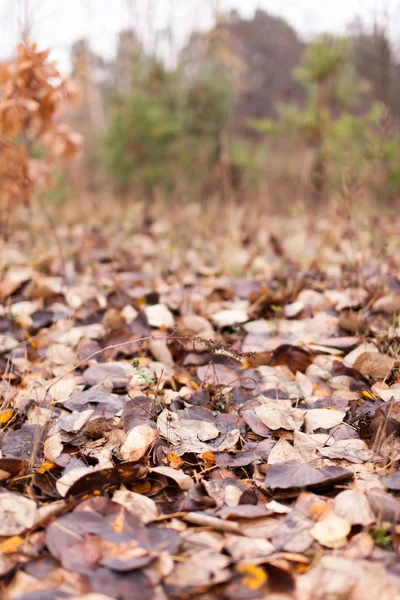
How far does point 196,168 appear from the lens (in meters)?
5.41

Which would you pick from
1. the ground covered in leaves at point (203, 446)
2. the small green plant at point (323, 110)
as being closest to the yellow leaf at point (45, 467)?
the ground covered in leaves at point (203, 446)

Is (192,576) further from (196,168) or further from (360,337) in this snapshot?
(196,168)

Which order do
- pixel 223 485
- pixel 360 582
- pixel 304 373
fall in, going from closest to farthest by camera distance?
pixel 360 582 < pixel 223 485 < pixel 304 373

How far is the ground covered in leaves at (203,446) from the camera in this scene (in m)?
0.90

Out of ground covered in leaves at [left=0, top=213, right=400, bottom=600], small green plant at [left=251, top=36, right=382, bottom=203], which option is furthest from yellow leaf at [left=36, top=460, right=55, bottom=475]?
small green plant at [left=251, top=36, right=382, bottom=203]

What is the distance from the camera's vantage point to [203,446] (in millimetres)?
1275

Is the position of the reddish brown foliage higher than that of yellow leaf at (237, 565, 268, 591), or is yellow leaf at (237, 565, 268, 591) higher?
the reddish brown foliage

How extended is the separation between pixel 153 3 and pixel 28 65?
14.9ft

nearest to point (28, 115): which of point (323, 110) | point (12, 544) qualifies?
point (12, 544)

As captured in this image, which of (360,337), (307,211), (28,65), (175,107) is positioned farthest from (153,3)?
(360,337)

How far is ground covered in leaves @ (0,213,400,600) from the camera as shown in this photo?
0.90m

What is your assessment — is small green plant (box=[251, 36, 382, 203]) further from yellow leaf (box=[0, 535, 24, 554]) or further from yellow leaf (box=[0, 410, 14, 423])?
yellow leaf (box=[0, 535, 24, 554])

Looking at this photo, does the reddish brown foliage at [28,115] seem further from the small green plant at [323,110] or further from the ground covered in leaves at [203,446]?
the small green plant at [323,110]

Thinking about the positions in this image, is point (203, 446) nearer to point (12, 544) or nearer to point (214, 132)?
point (12, 544)
